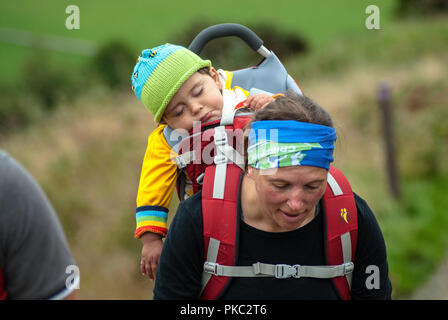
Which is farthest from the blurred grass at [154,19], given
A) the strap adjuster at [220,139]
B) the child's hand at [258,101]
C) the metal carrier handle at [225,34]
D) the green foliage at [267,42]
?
the strap adjuster at [220,139]

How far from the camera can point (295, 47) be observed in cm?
1817

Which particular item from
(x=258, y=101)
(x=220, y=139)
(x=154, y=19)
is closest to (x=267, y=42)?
(x=258, y=101)

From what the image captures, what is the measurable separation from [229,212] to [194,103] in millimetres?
453

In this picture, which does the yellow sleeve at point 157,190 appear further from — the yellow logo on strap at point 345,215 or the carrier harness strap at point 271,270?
the yellow logo on strap at point 345,215

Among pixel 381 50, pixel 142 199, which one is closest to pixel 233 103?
pixel 142 199

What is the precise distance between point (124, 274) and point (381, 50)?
1139 cm

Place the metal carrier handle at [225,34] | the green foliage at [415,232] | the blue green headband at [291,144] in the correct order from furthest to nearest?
the green foliage at [415,232] → the metal carrier handle at [225,34] → the blue green headband at [291,144]

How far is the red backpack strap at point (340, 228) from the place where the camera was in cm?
197

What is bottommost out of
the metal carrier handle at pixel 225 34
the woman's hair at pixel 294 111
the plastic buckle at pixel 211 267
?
the plastic buckle at pixel 211 267

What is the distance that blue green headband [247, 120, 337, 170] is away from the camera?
5.99 feet

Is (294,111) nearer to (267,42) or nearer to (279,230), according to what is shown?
(279,230)

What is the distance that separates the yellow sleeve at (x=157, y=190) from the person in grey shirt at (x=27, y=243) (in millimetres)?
333

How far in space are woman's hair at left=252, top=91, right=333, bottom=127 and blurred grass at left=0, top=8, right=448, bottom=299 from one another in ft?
0.55

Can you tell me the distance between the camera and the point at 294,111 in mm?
1873
